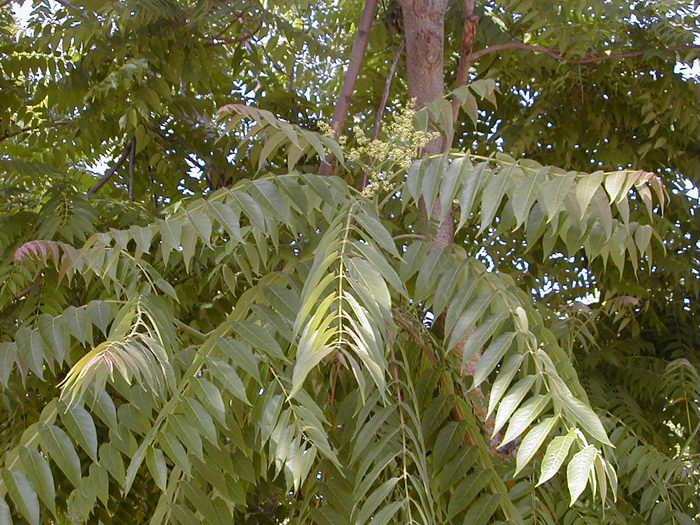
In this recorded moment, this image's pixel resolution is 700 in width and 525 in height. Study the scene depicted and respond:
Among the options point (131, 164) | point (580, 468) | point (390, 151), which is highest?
point (131, 164)

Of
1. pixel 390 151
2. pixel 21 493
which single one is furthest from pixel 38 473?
pixel 390 151

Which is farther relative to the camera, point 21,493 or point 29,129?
point 29,129

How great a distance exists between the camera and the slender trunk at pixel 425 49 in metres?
3.15

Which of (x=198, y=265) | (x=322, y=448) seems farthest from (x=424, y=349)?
(x=198, y=265)

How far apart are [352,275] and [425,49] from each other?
5.41 ft

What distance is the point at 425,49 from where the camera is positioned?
3170mm

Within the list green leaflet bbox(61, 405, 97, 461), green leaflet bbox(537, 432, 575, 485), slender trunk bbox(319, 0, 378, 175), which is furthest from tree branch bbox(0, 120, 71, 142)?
green leaflet bbox(537, 432, 575, 485)

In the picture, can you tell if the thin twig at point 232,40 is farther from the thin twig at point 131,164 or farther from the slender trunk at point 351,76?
the slender trunk at point 351,76

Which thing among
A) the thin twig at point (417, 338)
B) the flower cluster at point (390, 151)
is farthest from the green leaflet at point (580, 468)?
the flower cluster at point (390, 151)

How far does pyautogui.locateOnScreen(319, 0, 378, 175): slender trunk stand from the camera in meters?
3.10

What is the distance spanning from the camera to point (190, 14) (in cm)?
376

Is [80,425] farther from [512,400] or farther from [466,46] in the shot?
[466,46]

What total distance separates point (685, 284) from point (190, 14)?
7.04 feet

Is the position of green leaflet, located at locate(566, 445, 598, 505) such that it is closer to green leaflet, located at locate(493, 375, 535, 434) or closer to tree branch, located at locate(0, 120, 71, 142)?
green leaflet, located at locate(493, 375, 535, 434)
